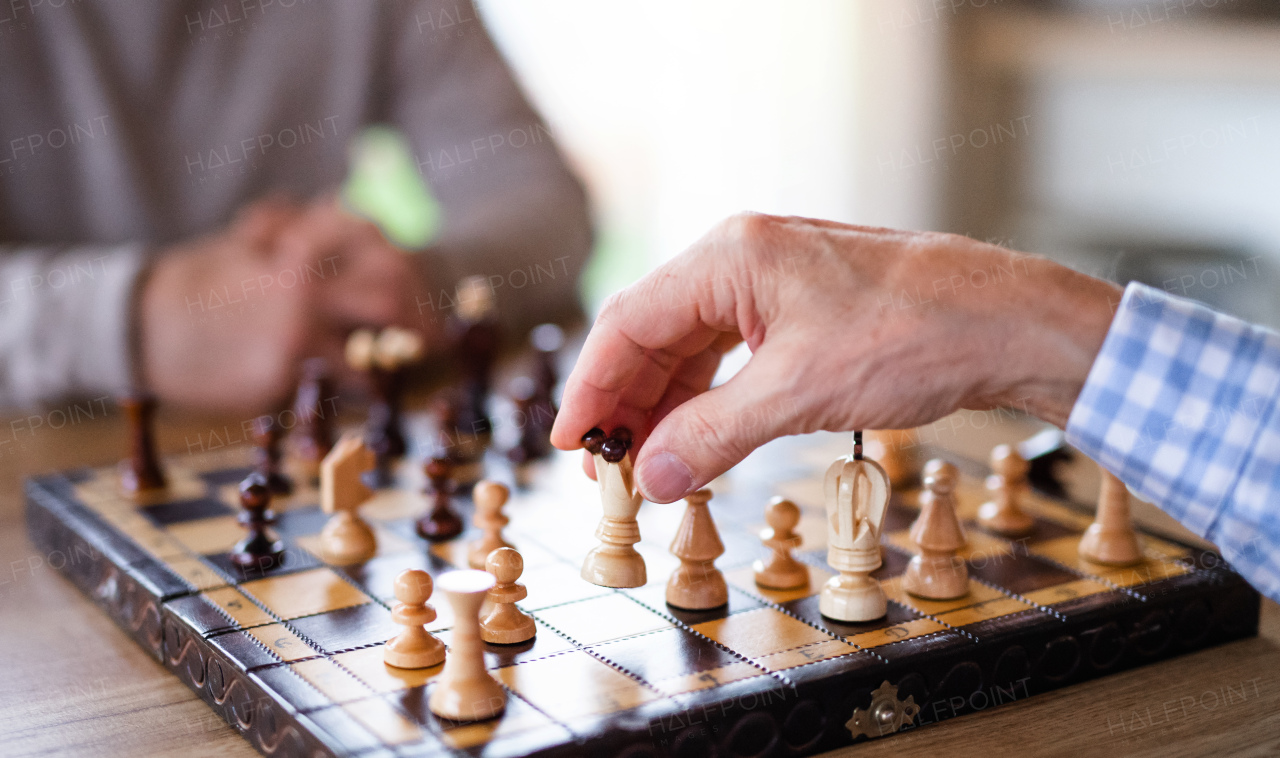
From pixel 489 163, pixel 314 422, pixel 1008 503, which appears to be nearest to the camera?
pixel 1008 503

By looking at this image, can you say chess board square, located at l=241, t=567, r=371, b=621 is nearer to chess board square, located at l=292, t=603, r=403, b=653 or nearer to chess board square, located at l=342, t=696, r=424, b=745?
chess board square, located at l=292, t=603, r=403, b=653

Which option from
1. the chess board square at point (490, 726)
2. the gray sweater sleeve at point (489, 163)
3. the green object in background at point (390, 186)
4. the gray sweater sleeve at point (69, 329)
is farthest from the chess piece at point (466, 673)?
the green object in background at point (390, 186)

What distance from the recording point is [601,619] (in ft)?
3.51

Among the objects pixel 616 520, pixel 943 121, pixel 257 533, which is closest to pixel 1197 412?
pixel 616 520

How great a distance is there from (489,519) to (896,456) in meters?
0.62

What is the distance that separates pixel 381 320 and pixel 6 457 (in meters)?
0.76

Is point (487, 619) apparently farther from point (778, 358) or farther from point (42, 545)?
point (42, 545)

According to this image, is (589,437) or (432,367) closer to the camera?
(589,437)

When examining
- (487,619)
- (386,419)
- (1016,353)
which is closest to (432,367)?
(386,419)

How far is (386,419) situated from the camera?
1.77 meters

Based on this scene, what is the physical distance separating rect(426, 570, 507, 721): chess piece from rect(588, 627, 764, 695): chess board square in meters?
0.13

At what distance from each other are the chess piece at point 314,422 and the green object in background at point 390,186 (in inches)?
60.4

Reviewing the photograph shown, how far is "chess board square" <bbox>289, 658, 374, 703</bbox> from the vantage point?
2.95 feet

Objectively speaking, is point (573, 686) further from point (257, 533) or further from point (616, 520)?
point (257, 533)
